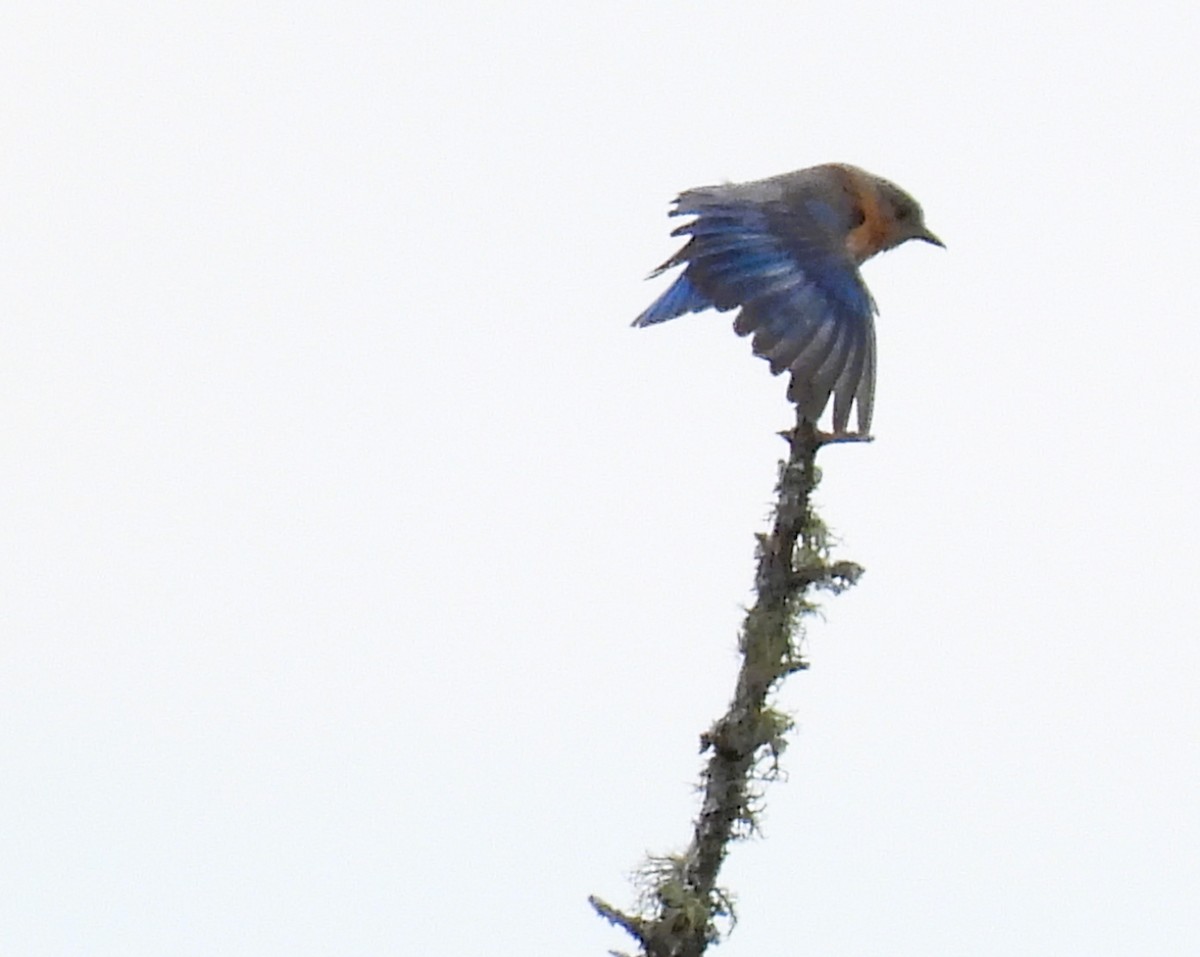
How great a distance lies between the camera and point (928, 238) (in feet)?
32.0

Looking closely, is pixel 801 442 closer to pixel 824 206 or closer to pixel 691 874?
pixel 691 874

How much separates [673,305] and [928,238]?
1216mm

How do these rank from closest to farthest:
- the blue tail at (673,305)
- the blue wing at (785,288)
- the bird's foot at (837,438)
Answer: the bird's foot at (837,438)
the blue wing at (785,288)
the blue tail at (673,305)

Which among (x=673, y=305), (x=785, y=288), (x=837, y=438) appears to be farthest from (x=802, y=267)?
(x=837, y=438)

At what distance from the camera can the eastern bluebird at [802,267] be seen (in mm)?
7055

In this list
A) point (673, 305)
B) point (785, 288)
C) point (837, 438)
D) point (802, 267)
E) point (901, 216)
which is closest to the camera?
point (837, 438)

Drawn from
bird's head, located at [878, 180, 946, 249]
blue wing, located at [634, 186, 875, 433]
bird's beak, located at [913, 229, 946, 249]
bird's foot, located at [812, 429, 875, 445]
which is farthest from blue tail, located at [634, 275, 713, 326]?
bird's foot, located at [812, 429, 875, 445]

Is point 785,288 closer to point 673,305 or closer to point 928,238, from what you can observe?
point 673,305

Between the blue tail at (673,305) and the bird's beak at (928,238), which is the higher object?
the bird's beak at (928,238)

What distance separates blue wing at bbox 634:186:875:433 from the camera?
704cm

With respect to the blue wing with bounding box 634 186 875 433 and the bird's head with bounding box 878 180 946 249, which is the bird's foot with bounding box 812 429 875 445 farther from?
the bird's head with bounding box 878 180 946 249

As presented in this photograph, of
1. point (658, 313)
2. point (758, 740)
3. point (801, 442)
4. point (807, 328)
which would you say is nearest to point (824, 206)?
point (658, 313)

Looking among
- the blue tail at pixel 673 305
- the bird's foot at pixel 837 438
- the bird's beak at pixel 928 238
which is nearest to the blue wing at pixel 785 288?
the blue tail at pixel 673 305

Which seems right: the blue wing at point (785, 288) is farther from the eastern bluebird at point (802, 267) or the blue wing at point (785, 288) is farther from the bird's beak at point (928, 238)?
the bird's beak at point (928, 238)
